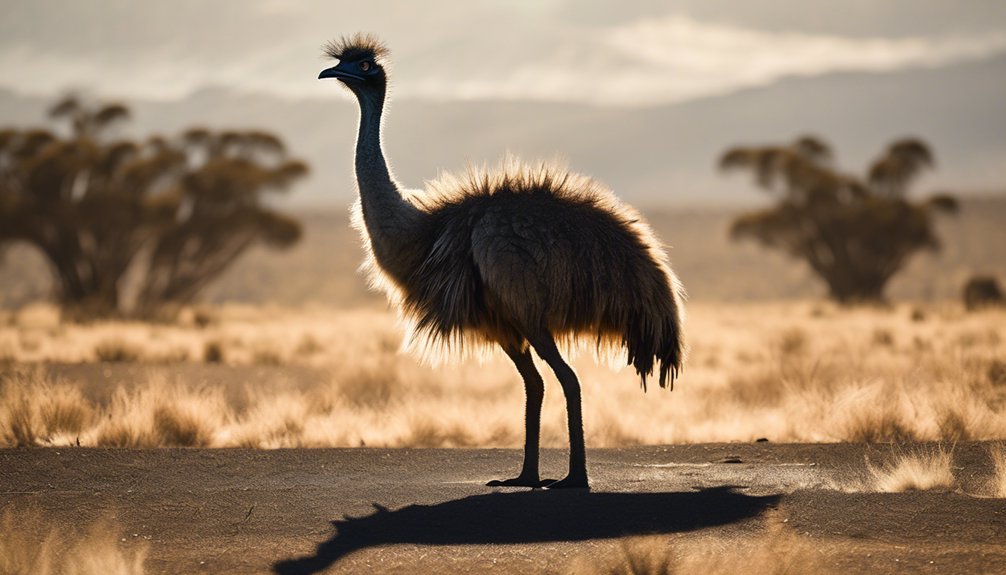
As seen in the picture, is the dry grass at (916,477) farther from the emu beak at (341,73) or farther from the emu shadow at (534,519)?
the emu beak at (341,73)

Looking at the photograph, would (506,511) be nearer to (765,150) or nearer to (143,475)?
(143,475)

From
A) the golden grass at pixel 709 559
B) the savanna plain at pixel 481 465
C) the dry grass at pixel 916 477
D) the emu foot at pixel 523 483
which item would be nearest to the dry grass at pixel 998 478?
the savanna plain at pixel 481 465

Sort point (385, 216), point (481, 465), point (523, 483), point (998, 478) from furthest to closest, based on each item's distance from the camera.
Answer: point (481, 465) < point (385, 216) < point (523, 483) < point (998, 478)

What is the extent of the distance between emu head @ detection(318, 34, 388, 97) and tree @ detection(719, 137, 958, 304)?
3127cm

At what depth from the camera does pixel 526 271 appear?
8547 millimetres

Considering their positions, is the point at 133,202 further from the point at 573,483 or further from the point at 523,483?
the point at 573,483

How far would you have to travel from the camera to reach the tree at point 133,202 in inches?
1265

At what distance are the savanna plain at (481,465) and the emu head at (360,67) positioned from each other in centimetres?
229

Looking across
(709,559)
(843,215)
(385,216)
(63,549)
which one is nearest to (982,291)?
(843,215)

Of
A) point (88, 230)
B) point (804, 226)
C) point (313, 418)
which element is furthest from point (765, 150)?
point (313, 418)

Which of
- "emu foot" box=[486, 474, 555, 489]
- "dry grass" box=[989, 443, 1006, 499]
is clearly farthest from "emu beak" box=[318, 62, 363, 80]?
"dry grass" box=[989, 443, 1006, 499]

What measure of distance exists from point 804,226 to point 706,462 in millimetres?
31936

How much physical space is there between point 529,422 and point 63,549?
11.3ft

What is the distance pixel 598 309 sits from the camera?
28.5 ft
